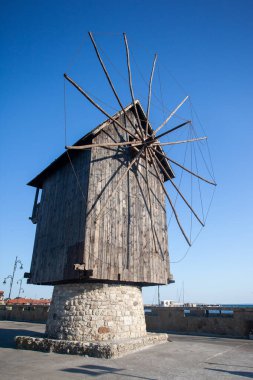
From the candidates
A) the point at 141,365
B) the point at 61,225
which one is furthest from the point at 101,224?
the point at 141,365

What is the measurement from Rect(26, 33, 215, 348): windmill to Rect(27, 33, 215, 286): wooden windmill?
0.13 feet

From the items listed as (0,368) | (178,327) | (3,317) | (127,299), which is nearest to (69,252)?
(127,299)

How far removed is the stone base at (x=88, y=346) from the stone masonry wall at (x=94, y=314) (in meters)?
0.56

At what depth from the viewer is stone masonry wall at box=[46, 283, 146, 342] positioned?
33.8 ft

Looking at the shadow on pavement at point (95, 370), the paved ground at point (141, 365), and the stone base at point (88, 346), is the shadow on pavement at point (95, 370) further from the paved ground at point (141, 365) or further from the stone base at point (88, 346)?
the stone base at point (88, 346)

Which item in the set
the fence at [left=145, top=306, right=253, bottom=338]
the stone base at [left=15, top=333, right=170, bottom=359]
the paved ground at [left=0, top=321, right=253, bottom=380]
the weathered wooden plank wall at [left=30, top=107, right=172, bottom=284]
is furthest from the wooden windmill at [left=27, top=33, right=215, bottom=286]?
the fence at [left=145, top=306, right=253, bottom=338]

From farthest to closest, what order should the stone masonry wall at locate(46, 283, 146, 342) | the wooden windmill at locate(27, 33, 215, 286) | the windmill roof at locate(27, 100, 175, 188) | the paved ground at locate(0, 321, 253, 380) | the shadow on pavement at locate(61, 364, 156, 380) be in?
1. the windmill roof at locate(27, 100, 175, 188)
2. the wooden windmill at locate(27, 33, 215, 286)
3. the stone masonry wall at locate(46, 283, 146, 342)
4. the shadow on pavement at locate(61, 364, 156, 380)
5. the paved ground at locate(0, 321, 253, 380)

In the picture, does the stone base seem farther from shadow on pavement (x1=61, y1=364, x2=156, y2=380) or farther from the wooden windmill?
the wooden windmill

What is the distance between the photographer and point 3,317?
2670 centimetres

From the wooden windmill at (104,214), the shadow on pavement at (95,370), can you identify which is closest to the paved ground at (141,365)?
the shadow on pavement at (95,370)

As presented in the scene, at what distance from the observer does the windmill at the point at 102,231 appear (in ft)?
35.1

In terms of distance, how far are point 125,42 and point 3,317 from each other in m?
27.4

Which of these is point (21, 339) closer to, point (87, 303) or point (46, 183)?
point (87, 303)

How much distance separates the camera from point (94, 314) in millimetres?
10422
